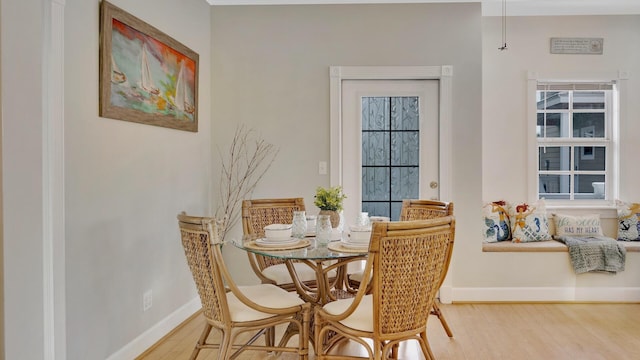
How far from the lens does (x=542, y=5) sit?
3787mm

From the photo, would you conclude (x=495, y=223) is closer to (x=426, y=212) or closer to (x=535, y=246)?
(x=535, y=246)

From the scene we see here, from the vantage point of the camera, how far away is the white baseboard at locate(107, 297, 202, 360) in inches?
98.0

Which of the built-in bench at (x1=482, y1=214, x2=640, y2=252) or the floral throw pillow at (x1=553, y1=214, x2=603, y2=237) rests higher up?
the floral throw pillow at (x1=553, y1=214, x2=603, y2=237)

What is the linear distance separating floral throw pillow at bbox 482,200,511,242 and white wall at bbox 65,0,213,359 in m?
2.56

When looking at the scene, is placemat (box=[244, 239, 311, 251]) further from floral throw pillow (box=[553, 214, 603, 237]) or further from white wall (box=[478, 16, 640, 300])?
floral throw pillow (box=[553, 214, 603, 237])

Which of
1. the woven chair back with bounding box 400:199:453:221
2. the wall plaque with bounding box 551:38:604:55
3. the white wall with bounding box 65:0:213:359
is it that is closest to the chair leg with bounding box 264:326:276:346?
Result: the white wall with bounding box 65:0:213:359

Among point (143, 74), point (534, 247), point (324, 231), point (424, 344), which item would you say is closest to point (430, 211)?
point (324, 231)

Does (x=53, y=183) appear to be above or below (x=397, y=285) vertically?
above

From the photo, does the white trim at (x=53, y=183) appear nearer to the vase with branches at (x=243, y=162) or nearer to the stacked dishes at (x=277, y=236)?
the stacked dishes at (x=277, y=236)

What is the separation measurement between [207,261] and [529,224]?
3.08 metres

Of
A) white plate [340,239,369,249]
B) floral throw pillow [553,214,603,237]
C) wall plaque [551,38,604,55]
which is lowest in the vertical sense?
floral throw pillow [553,214,603,237]

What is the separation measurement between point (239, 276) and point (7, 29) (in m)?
3.17

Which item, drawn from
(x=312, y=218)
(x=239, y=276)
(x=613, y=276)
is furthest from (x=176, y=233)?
(x=613, y=276)

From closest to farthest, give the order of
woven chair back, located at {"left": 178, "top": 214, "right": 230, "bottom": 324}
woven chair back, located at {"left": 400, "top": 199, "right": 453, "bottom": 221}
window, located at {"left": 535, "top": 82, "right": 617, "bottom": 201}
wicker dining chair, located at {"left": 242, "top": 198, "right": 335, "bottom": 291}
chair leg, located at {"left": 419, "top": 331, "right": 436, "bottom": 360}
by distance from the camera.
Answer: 1. woven chair back, located at {"left": 178, "top": 214, "right": 230, "bottom": 324}
2. chair leg, located at {"left": 419, "top": 331, "right": 436, "bottom": 360}
3. wicker dining chair, located at {"left": 242, "top": 198, "right": 335, "bottom": 291}
4. woven chair back, located at {"left": 400, "top": 199, "right": 453, "bottom": 221}
5. window, located at {"left": 535, "top": 82, "right": 617, "bottom": 201}
